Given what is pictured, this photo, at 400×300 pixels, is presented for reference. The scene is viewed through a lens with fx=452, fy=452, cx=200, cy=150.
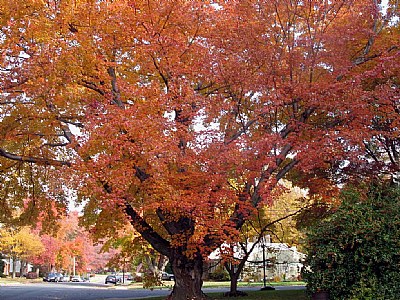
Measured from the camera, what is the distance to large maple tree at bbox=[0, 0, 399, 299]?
1131 centimetres

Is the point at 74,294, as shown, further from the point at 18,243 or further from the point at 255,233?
the point at 18,243

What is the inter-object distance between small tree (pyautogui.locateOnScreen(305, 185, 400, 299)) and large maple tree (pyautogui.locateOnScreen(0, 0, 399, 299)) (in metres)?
1.46

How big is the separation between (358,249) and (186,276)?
5.14 metres

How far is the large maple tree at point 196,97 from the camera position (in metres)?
11.3

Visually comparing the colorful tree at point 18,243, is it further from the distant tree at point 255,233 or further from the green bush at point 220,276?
the distant tree at point 255,233

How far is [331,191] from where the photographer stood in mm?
13531

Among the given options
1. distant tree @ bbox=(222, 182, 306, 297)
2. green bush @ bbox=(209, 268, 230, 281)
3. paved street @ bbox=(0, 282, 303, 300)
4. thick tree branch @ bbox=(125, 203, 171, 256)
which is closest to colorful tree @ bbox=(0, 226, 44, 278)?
paved street @ bbox=(0, 282, 303, 300)

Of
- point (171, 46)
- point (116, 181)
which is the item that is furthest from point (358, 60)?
point (116, 181)

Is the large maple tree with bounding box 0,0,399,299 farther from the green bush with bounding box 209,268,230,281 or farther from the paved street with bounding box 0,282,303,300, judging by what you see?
the green bush with bounding box 209,268,230,281

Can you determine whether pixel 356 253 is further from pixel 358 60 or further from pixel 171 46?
pixel 171 46

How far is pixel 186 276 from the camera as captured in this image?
Answer: 1339 cm

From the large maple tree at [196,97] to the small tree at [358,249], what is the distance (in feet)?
4.78

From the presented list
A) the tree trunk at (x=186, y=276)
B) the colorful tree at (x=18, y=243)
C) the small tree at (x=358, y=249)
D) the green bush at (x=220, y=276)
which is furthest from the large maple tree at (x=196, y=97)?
the colorful tree at (x=18, y=243)

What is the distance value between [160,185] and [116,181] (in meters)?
1.11
